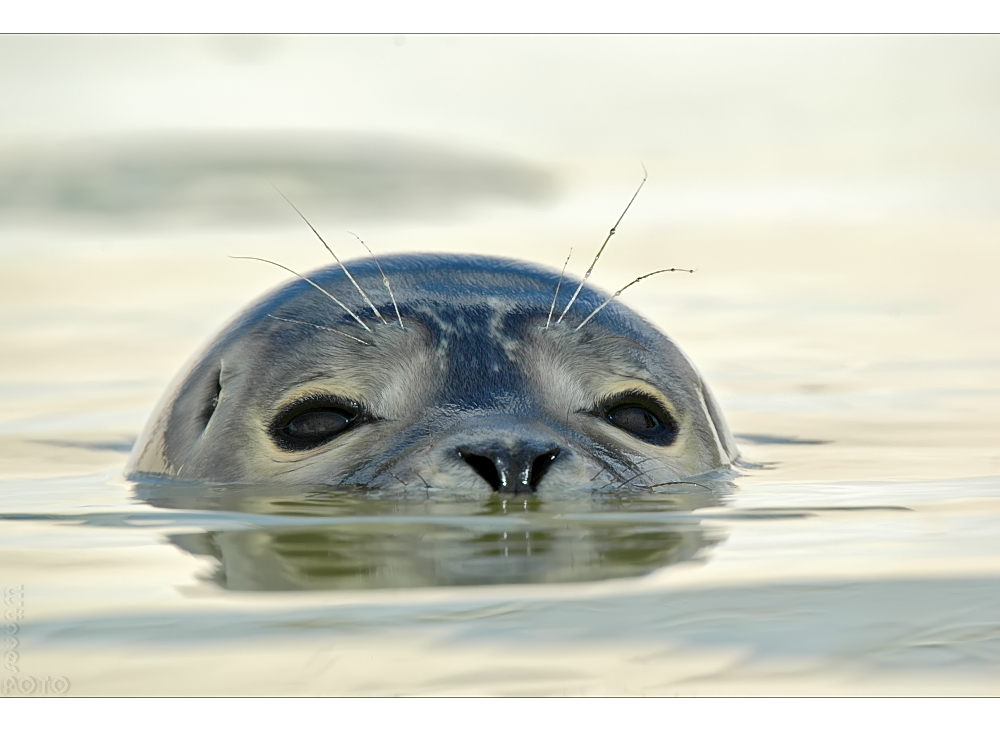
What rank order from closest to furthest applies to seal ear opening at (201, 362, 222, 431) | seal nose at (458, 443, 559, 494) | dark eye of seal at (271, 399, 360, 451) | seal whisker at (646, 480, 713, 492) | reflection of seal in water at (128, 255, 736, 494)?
seal nose at (458, 443, 559, 494) < reflection of seal in water at (128, 255, 736, 494) < seal whisker at (646, 480, 713, 492) < dark eye of seal at (271, 399, 360, 451) < seal ear opening at (201, 362, 222, 431)

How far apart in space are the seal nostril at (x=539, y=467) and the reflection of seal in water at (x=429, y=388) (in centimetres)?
1

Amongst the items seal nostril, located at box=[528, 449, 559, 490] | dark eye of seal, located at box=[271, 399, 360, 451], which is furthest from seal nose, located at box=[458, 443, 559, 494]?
dark eye of seal, located at box=[271, 399, 360, 451]

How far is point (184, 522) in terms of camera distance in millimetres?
4277

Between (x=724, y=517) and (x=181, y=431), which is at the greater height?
(x=181, y=431)

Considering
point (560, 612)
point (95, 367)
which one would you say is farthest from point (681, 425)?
point (95, 367)

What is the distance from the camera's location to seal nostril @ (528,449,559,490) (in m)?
4.29

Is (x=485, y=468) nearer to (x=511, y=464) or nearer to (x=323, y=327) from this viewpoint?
(x=511, y=464)

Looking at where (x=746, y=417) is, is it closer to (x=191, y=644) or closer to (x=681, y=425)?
(x=681, y=425)

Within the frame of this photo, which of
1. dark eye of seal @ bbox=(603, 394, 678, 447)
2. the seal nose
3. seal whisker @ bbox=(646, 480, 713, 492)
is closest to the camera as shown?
the seal nose

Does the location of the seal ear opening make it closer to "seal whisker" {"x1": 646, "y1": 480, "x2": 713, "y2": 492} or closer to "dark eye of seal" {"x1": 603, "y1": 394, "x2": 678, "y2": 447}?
"dark eye of seal" {"x1": 603, "y1": 394, "x2": 678, "y2": 447}

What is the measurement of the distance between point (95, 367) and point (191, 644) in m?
6.73

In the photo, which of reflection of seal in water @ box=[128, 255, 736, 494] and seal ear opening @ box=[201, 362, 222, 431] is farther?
seal ear opening @ box=[201, 362, 222, 431]

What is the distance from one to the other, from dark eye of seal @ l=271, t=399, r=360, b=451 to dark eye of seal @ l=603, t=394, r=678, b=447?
0.80 metres

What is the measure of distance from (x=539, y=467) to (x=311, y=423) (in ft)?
3.15
